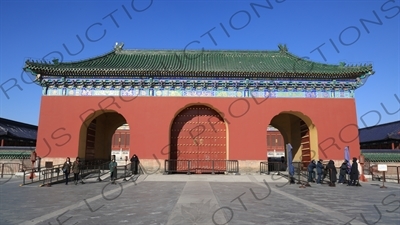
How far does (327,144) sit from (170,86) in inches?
414

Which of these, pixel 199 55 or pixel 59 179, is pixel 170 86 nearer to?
pixel 199 55

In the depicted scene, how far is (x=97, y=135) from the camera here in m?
22.1

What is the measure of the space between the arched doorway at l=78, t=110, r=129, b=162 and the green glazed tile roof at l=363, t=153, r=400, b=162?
56.4 ft

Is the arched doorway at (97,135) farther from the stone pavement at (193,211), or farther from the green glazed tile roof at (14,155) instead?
the stone pavement at (193,211)

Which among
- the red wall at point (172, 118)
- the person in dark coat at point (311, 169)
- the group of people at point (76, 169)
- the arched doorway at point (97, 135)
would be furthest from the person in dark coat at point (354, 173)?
the arched doorway at point (97, 135)

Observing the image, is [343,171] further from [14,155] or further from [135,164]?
[14,155]

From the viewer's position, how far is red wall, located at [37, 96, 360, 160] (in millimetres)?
18469

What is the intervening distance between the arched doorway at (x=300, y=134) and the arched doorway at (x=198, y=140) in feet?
16.9

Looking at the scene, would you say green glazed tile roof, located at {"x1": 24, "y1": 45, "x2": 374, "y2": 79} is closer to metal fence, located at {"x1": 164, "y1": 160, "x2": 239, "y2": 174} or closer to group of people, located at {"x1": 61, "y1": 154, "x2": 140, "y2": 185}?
metal fence, located at {"x1": 164, "y1": 160, "x2": 239, "y2": 174}

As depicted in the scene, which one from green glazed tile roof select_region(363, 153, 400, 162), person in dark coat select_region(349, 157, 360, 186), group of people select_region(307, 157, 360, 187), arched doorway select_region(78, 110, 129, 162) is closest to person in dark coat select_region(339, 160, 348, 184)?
group of people select_region(307, 157, 360, 187)

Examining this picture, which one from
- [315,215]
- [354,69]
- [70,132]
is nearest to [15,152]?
[70,132]

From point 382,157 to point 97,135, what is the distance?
765 inches

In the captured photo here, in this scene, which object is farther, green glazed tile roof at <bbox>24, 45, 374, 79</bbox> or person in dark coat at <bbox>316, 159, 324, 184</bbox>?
green glazed tile roof at <bbox>24, 45, 374, 79</bbox>

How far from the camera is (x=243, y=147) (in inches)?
735
